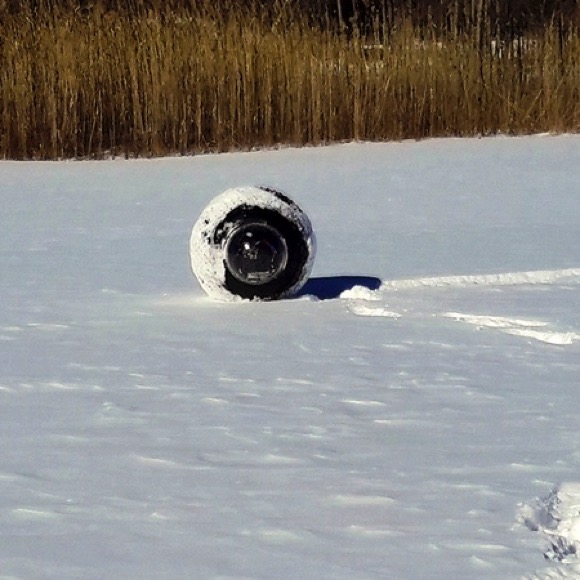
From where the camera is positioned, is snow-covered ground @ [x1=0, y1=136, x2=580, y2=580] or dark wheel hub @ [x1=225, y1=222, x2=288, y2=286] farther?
dark wheel hub @ [x1=225, y1=222, x2=288, y2=286]

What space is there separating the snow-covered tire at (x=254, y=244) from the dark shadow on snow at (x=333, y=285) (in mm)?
231

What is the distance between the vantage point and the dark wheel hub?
20.1 ft


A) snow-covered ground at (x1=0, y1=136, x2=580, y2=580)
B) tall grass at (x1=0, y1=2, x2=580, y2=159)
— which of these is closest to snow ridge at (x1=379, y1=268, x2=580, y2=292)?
snow-covered ground at (x1=0, y1=136, x2=580, y2=580)

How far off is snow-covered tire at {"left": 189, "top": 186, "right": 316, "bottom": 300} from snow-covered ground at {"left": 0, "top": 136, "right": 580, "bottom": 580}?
119 mm

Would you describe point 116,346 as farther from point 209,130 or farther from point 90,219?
point 209,130

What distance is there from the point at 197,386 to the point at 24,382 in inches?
23.1

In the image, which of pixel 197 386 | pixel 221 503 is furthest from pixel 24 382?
pixel 221 503

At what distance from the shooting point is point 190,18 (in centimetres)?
1332

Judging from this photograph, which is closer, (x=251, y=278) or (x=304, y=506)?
(x=304, y=506)

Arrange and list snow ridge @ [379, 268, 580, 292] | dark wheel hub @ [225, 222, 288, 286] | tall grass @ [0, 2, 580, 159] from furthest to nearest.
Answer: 1. tall grass @ [0, 2, 580, 159]
2. snow ridge @ [379, 268, 580, 292]
3. dark wheel hub @ [225, 222, 288, 286]

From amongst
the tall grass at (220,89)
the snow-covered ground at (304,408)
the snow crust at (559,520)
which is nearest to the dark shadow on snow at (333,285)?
the snow-covered ground at (304,408)

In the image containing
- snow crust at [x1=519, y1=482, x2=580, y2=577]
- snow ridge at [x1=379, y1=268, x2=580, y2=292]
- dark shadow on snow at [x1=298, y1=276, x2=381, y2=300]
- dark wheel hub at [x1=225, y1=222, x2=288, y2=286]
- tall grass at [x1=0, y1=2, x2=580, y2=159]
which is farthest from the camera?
tall grass at [x1=0, y1=2, x2=580, y2=159]

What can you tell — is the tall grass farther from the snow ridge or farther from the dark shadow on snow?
the snow ridge

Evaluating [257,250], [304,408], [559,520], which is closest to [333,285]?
[257,250]
